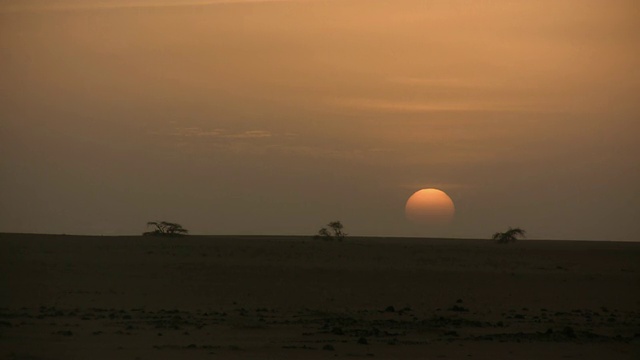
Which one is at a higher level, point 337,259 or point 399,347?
point 337,259

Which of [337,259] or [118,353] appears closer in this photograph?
[118,353]

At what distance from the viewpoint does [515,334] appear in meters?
27.7

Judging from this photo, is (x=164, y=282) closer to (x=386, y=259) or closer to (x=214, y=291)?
(x=214, y=291)

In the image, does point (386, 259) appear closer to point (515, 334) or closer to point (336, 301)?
point (336, 301)

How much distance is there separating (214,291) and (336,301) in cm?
552

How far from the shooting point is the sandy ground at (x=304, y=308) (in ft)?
79.6

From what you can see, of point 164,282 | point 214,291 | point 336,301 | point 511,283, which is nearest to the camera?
point 336,301

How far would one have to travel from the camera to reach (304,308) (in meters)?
34.6

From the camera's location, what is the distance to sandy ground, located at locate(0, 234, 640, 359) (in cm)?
2425

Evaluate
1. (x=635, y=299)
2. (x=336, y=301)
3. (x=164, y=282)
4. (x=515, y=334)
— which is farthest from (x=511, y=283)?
(x=515, y=334)

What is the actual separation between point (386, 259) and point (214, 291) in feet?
89.1

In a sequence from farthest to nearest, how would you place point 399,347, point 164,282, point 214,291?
point 164,282, point 214,291, point 399,347

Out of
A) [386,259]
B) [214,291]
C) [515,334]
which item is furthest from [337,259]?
[515,334]

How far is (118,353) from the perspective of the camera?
22.4 meters
